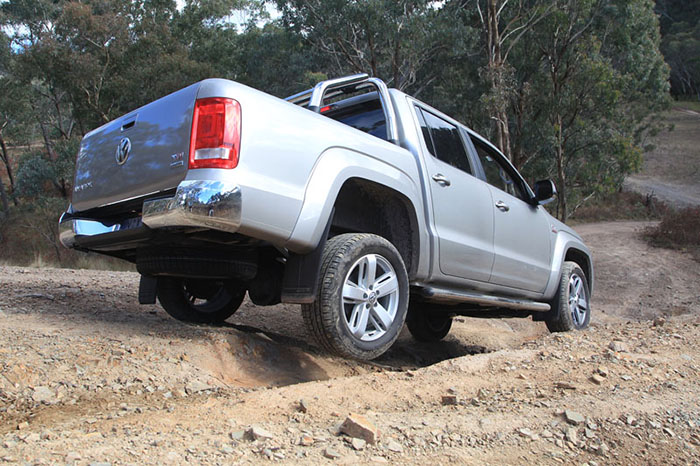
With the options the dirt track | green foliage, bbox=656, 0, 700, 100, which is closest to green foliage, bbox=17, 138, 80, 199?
the dirt track

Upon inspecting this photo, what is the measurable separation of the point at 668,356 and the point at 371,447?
267 cm

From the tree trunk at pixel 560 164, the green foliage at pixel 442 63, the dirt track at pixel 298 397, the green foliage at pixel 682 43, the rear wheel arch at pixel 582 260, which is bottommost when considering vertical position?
the dirt track at pixel 298 397

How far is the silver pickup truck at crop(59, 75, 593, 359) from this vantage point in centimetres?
266

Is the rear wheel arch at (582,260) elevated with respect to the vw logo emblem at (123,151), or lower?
lower

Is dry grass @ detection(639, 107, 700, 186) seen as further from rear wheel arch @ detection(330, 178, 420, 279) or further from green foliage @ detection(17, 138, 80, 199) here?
rear wheel arch @ detection(330, 178, 420, 279)

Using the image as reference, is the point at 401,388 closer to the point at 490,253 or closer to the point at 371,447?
the point at 371,447

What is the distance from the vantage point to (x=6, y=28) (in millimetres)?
27406

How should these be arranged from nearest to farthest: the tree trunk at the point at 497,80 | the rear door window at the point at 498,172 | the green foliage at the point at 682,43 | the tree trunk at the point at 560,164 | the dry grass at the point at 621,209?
the rear door window at the point at 498,172 → the tree trunk at the point at 497,80 → the tree trunk at the point at 560,164 → the dry grass at the point at 621,209 → the green foliage at the point at 682,43

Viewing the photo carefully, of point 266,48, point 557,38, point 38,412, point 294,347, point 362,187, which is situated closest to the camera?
point 38,412

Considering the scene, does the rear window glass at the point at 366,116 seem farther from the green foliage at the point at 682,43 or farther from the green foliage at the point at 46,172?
the green foliage at the point at 682,43

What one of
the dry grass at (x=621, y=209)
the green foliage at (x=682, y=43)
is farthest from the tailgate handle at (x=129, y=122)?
the green foliage at (x=682, y=43)

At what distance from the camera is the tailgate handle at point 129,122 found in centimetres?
308

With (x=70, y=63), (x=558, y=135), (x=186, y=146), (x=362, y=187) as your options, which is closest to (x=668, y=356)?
(x=362, y=187)

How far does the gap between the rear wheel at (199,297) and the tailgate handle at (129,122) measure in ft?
4.23
